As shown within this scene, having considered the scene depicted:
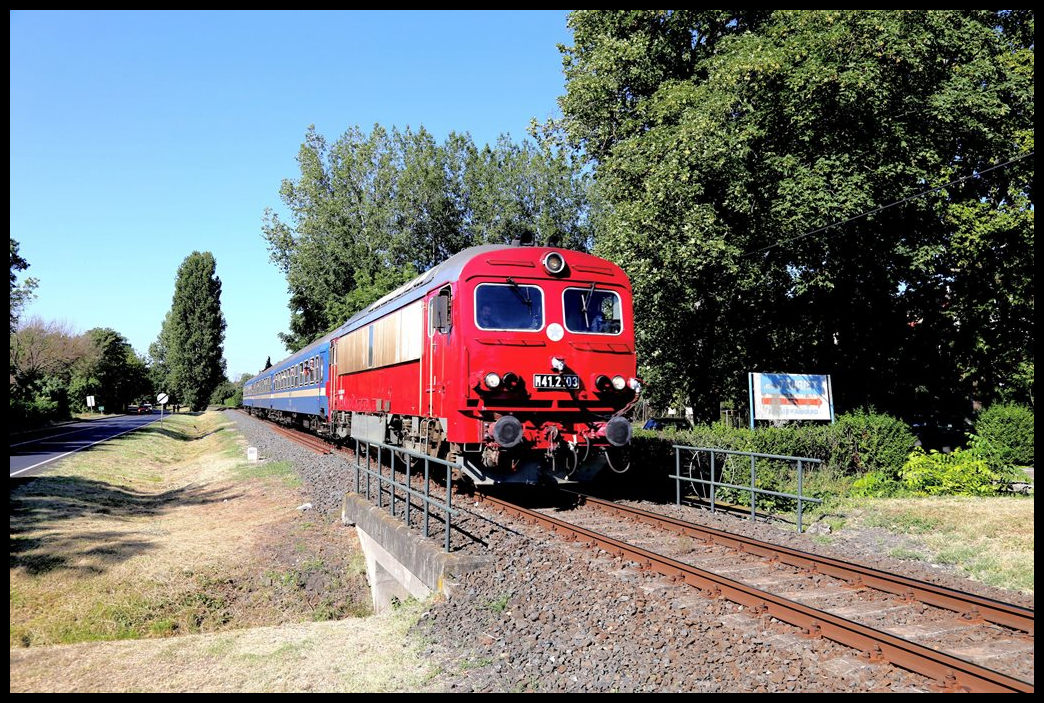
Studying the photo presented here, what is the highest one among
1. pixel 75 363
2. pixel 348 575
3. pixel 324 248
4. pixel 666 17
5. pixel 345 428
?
pixel 666 17

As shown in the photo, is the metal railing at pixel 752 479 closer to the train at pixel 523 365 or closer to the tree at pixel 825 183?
the train at pixel 523 365

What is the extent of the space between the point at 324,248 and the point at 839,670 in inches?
1485

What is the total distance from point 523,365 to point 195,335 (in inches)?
3108

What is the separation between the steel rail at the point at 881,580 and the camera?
18.9ft

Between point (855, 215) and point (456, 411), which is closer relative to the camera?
point (456, 411)

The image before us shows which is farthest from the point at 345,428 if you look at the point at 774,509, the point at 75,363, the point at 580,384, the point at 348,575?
the point at 75,363

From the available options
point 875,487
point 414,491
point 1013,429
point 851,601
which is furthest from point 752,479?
point 1013,429

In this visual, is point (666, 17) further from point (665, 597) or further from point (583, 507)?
point (665, 597)

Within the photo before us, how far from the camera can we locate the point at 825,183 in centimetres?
1672

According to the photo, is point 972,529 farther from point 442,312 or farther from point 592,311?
point 442,312

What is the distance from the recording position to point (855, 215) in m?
17.0

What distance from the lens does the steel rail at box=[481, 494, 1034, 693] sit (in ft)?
14.8

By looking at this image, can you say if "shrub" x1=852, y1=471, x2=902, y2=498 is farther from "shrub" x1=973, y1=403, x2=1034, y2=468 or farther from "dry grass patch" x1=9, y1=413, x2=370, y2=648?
"dry grass patch" x1=9, y1=413, x2=370, y2=648

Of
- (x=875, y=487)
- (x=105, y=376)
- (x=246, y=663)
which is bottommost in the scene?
(x=246, y=663)
